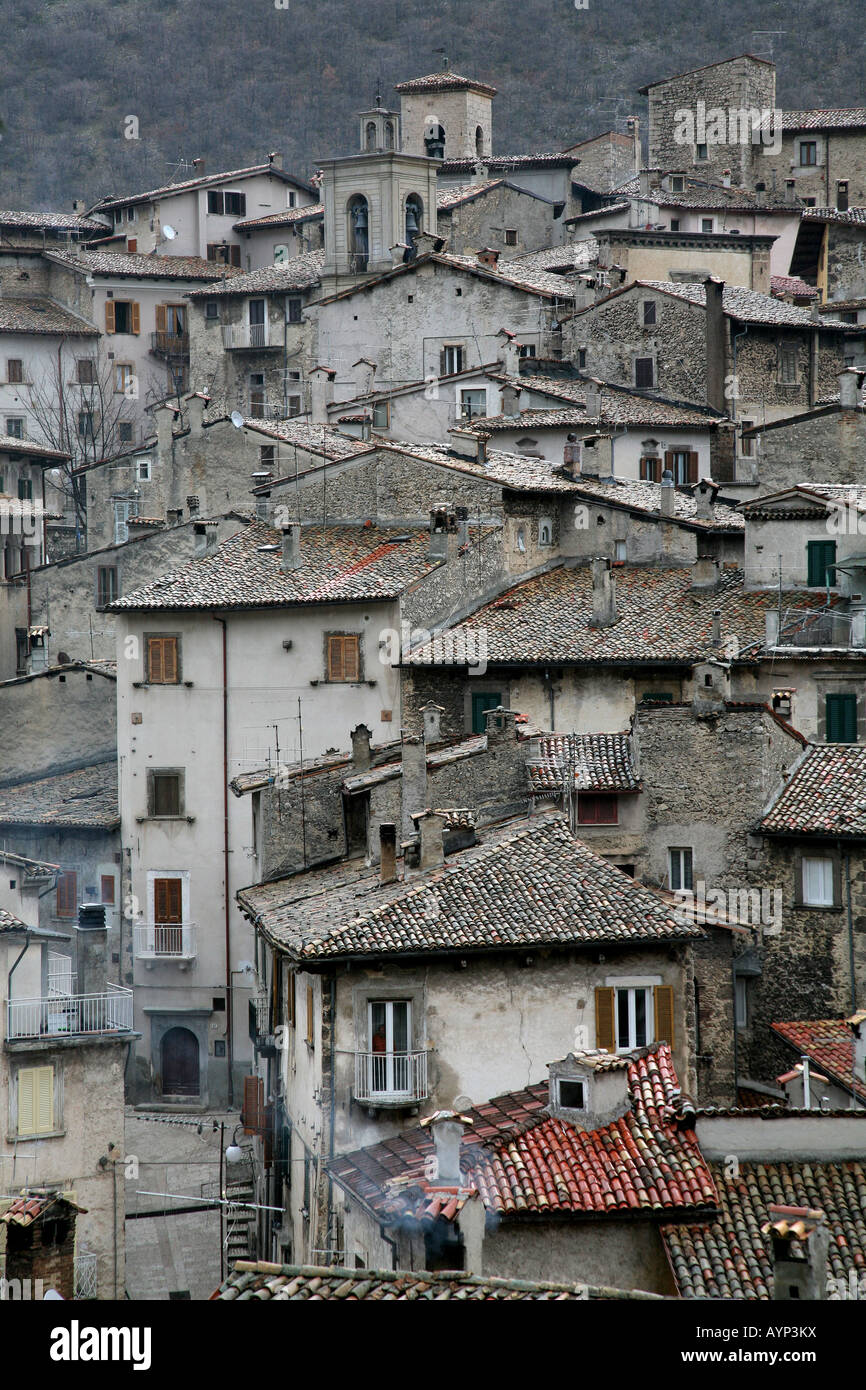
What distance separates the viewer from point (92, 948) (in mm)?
36500

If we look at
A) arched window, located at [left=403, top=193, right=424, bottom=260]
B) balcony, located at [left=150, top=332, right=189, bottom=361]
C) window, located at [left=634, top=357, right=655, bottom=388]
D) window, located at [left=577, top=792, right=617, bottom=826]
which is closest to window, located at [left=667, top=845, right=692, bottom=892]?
window, located at [left=577, top=792, right=617, bottom=826]

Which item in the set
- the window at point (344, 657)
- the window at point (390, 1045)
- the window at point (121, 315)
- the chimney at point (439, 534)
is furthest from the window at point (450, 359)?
the window at point (390, 1045)

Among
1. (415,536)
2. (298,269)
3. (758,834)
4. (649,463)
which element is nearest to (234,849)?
(415,536)

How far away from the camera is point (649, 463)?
56.4m

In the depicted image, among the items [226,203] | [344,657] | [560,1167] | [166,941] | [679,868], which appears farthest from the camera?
[226,203]

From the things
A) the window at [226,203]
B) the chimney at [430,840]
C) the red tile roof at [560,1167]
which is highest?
the window at [226,203]

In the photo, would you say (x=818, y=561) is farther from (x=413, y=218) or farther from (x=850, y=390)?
(x=413, y=218)

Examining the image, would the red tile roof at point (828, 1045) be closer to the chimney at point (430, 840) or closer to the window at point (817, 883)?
the window at point (817, 883)

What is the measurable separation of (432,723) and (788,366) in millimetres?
24940

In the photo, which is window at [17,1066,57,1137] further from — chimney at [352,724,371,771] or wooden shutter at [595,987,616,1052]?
chimney at [352,724,371,771]

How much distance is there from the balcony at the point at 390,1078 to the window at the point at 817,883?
28.4 feet

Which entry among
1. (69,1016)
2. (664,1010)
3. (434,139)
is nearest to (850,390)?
(664,1010)

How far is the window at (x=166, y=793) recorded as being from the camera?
145 feet

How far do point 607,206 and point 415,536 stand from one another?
33.5 meters
